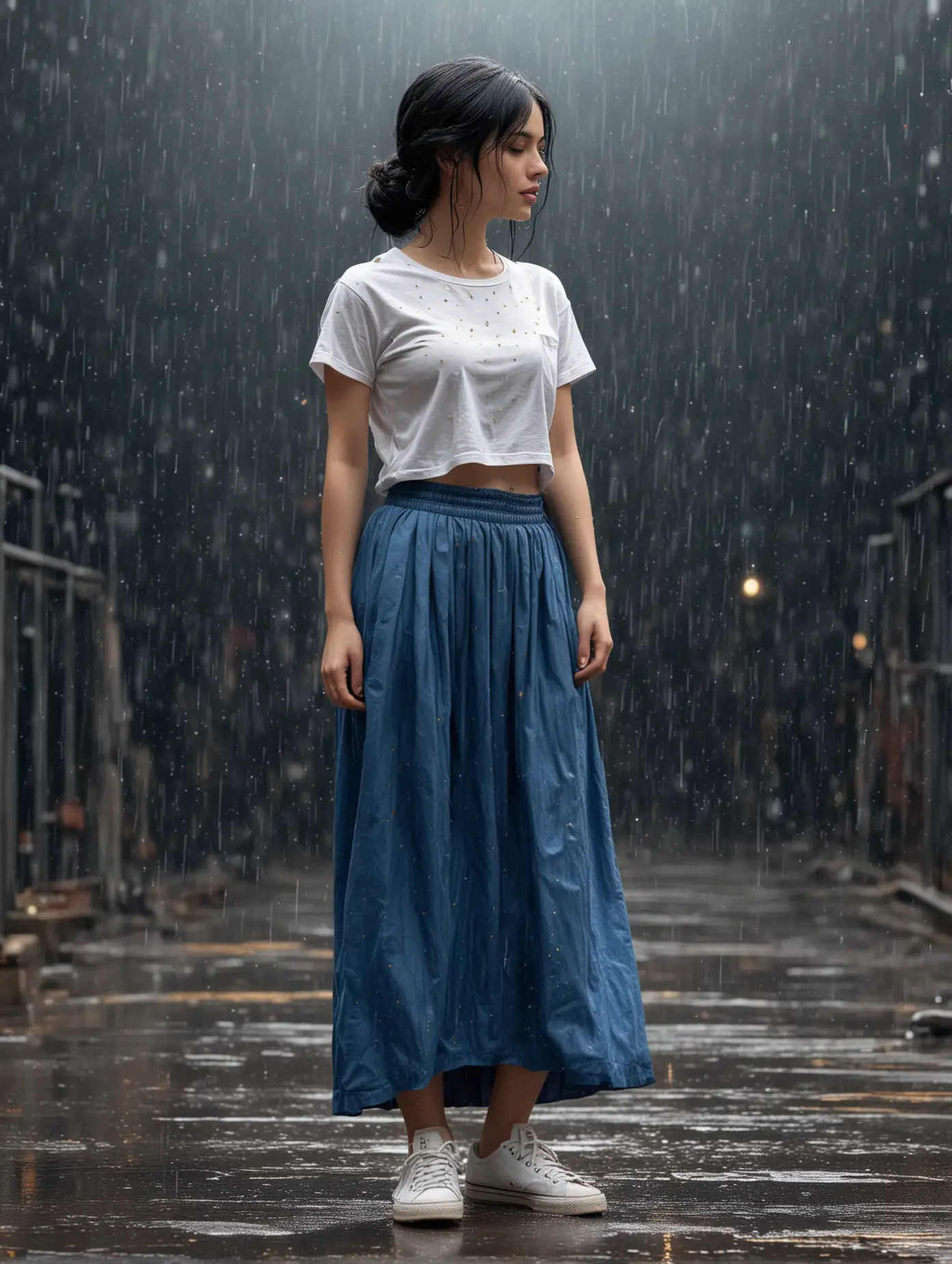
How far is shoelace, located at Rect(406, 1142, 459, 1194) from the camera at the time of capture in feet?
5.90

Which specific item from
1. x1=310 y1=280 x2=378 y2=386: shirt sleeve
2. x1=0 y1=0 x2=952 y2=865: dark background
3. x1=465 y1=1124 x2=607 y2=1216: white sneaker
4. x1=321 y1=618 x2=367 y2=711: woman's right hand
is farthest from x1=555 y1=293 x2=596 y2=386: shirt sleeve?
x1=0 y1=0 x2=952 y2=865: dark background

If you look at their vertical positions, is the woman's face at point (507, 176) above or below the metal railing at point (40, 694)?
above

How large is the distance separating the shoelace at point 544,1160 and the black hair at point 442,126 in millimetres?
974

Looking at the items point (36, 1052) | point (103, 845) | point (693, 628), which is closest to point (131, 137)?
point (103, 845)

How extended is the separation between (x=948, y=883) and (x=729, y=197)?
5.44 m

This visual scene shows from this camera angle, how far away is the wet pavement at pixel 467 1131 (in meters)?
1.71

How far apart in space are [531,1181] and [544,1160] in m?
0.03

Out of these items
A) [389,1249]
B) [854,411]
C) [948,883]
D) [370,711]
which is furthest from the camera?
[854,411]

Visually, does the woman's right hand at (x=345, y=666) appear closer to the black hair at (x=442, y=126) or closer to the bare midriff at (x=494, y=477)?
the bare midriff at (x=494, y=477)

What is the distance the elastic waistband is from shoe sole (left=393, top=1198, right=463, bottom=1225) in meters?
0.71

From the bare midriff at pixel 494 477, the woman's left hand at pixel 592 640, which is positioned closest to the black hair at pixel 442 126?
the bare midriff at pixel 494 477

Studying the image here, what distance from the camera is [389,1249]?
164 centimetres

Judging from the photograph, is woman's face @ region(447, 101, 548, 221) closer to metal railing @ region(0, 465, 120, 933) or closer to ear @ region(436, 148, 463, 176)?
ear @ region(436, 148, 463, 176)

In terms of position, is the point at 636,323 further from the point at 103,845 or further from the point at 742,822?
the point at 103,845
